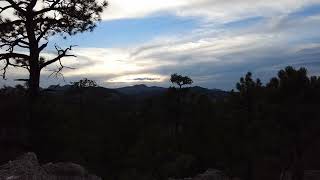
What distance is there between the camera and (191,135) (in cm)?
3325

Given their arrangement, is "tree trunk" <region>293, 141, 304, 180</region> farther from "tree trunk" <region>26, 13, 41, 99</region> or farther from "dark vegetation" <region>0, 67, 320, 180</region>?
"tree trunk" <region>26, 13, 41, 99</region>

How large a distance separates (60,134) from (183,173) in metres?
11.7

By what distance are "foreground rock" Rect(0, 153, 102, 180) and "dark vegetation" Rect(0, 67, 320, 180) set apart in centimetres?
234

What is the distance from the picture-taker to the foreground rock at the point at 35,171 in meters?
16.0

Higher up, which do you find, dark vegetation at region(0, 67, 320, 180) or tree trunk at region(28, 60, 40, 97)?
tree trunk at region(28, 60, 40, 97)

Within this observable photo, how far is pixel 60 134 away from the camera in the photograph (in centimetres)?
2244

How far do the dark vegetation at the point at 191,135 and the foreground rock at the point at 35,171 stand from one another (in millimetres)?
2341

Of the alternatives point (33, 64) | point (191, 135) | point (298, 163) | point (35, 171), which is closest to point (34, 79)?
point (33, 64)

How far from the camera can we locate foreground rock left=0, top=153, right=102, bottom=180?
16000 millimetres

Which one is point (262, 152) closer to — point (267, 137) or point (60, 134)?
point (267, 137)

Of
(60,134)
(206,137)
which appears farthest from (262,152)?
(60,134)

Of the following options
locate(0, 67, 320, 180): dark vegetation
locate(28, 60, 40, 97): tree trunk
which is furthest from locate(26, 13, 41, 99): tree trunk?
locate(0, 67, 320, 180): dark vegetation

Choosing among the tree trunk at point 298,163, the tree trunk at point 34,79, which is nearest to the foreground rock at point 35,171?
the tree trunk at point 34,79

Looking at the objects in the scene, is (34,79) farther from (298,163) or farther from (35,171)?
(298,163)
